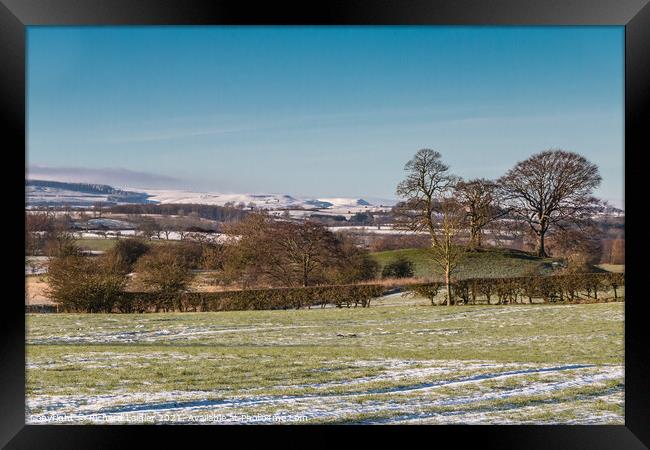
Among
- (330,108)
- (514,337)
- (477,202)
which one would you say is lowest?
(514,337)

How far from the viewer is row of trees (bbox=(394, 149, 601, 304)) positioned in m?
12.5

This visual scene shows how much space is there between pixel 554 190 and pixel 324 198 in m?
6.29

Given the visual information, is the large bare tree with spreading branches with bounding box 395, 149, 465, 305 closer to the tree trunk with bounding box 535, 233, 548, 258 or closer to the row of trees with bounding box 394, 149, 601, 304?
the row of trees with bounding box 394, 149, 601, 304

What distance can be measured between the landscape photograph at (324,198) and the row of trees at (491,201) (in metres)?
0.05

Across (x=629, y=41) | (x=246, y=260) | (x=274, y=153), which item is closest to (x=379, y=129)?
(x=274, y=153)

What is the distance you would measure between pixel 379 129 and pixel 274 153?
7.49 feet

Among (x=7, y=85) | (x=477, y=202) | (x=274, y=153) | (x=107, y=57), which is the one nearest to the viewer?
(x=7, y=85)

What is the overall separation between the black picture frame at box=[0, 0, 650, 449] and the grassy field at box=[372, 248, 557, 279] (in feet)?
30.9

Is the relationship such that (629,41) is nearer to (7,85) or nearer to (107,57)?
(7,85)

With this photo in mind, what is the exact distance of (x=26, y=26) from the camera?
10.6 feet

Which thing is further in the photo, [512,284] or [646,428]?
[512,284]

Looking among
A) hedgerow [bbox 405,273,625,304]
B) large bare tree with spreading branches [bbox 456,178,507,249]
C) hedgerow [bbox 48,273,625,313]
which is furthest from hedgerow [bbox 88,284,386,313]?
large bare tree with spreading branches [bbox 456,178,507,249]

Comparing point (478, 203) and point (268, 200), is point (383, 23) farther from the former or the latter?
point (478, 203)

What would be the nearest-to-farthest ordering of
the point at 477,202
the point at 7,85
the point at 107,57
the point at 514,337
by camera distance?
the point at 7,85
the point at 514,337
the point at 107,57
the point at 477,202
